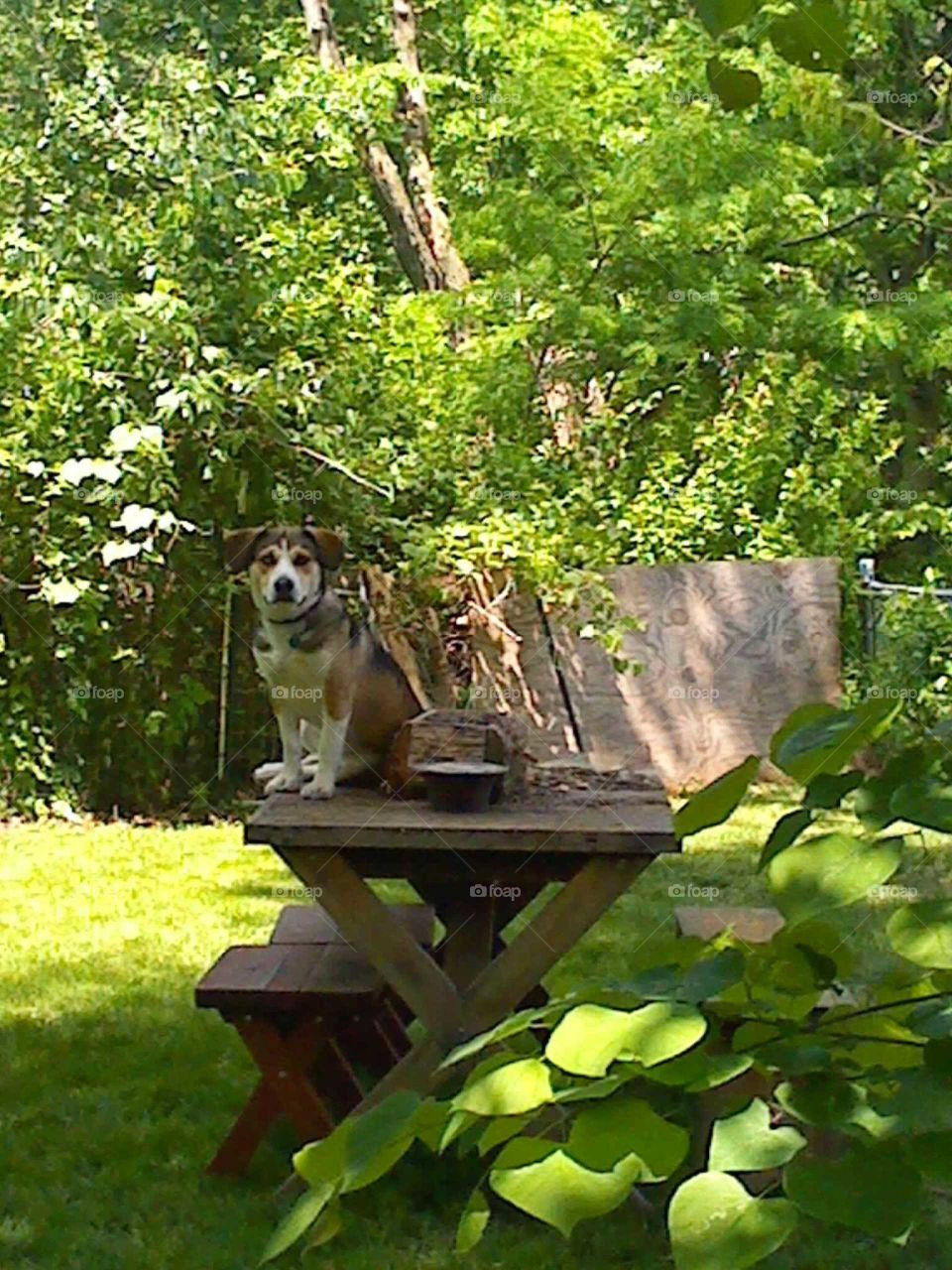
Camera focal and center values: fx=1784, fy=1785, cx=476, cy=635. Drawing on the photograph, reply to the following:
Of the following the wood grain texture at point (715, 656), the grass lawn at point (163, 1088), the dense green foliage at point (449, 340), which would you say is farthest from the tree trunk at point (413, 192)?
the grass lawn at point (163, 1088)

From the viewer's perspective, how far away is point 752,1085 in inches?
25.8

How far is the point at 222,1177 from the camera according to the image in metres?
3.92

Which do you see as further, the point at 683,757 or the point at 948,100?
the point at 683,757

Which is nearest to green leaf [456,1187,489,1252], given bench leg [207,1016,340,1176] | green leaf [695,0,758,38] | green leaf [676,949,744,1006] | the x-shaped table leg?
green leaf [676,949,744,1006]

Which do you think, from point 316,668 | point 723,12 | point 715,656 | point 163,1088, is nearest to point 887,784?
point 723,12

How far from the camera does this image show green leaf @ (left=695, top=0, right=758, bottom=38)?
76cm

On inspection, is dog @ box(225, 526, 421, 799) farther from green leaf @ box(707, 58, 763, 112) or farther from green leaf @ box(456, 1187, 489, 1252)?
green leaf @ box(456, 1187, 489, 1252)

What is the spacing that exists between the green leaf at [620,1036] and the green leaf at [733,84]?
1.43 feet

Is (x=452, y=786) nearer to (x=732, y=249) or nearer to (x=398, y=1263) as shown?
(x=398, y=1263)

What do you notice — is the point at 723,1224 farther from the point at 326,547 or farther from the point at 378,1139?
the point at 326,547

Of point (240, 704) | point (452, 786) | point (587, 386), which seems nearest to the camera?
point (452, 786)

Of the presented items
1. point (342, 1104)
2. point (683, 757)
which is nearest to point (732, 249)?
point (683, 757)

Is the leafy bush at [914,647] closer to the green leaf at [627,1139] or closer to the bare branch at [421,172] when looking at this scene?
the bare branch at [421,172]

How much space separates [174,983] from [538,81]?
7.42 m
